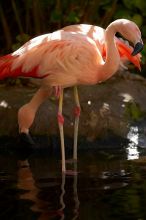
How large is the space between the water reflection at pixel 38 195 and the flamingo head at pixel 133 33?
111cm

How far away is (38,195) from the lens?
15.6ft

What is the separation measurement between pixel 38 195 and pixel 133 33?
5.04 feet

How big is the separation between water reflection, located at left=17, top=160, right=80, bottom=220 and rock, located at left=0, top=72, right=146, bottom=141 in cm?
87

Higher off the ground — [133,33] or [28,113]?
[133,33]

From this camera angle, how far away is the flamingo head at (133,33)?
5332 millimetres

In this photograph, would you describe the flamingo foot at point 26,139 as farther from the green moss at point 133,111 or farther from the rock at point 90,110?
the green moss at point 133,111

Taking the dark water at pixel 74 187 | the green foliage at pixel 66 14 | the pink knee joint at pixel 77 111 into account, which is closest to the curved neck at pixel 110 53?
the pink knee joint at pixel 77 111

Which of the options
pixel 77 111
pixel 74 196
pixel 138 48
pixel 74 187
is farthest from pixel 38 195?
pixel 77 111

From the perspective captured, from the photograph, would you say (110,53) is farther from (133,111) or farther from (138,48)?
(133,111)

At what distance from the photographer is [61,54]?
576cm

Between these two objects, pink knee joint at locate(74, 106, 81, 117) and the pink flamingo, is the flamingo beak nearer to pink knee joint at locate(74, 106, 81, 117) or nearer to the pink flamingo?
the pink flamingo

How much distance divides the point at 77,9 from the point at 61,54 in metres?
2.30

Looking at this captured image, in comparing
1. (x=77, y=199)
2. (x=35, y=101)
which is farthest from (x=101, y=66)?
(x=77, y=199)

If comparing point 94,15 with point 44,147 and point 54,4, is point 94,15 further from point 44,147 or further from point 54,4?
point 44,147
